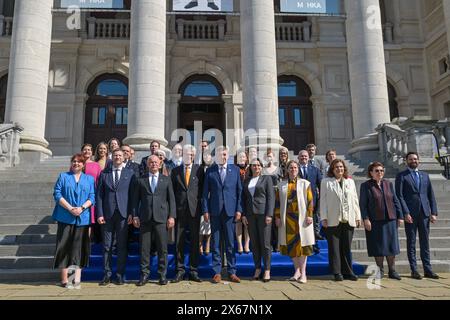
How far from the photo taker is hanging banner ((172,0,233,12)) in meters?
14.1

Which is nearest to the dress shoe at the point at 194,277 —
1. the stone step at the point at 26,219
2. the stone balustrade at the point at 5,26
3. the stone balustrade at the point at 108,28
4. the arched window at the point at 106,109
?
the stone step at the point at 26,219

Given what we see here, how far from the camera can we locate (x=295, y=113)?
19.4 m

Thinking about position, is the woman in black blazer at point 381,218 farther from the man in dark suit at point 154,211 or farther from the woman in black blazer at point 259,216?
the man in dark suit at point 154,211

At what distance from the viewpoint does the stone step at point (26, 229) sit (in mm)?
7457

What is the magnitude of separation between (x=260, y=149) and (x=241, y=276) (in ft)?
21.6

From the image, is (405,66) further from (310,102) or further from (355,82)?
(355,82)

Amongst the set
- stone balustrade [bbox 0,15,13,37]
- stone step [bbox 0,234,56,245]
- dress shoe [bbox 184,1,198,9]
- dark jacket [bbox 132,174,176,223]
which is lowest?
stone step [bbox 0,234,56,245]

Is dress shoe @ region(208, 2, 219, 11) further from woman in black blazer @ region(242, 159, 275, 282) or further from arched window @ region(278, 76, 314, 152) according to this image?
woman in black blazer @ region(242, 159, 275, 282)

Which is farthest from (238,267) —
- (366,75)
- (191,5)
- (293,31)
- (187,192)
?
(293,31)

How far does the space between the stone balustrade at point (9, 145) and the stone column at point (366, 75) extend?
11.2 m

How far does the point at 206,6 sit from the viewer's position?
14312 millimetres

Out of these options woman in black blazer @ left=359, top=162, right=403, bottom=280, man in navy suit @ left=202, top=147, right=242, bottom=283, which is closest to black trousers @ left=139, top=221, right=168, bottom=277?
man in navy suit @ left=202, top=147, right=242, bottom=283

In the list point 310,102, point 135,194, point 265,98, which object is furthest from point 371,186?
point 310,102

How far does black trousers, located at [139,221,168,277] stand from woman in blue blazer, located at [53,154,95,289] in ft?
2.83
